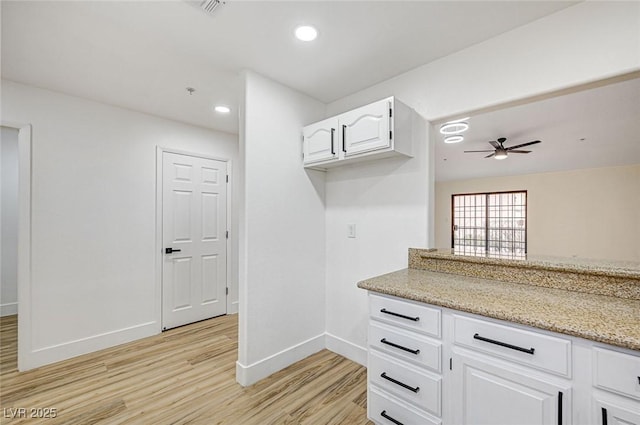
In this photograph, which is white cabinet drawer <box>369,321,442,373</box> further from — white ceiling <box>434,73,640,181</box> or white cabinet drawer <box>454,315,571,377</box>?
white ceiling <box>434,73,640,181</box>

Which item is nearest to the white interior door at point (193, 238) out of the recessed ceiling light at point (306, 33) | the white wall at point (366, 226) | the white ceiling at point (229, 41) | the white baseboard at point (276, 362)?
the white ceiling at point (229, 41)

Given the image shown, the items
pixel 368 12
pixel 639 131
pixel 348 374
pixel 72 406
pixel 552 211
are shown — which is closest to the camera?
pixel 368 12

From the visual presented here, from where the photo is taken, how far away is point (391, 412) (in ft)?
5.13

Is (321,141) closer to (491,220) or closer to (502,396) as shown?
(502,396)

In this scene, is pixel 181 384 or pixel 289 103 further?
pixel 289 103

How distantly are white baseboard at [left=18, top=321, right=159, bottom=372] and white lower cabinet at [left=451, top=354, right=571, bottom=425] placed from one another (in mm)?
2971

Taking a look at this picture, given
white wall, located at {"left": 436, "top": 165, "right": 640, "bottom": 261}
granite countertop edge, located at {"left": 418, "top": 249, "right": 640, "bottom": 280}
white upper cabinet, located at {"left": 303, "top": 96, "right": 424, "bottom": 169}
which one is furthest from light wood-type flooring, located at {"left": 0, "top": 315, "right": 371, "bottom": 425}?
white wall, located at {"left": 436, "top": 165, "right": 640, "bottom": 261}

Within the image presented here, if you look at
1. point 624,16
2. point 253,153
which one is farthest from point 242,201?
point 624,16

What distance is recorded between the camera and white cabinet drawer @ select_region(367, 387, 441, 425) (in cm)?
145

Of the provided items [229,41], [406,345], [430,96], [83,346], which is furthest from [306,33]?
[83,346]

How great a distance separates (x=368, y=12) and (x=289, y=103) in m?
1.05

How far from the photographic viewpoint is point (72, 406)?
188cm

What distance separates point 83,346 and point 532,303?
3.51 metres

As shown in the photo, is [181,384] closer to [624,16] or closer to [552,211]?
[624,16]
